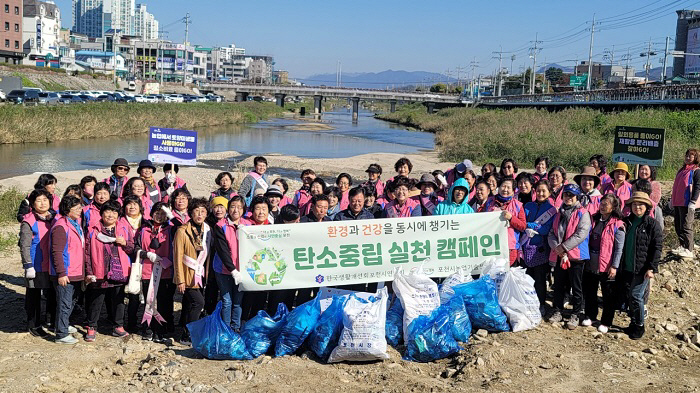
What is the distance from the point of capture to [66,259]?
6.79 meters

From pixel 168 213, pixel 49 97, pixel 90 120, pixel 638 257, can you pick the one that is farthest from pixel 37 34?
pixel 638 257

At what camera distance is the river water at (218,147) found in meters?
28.5

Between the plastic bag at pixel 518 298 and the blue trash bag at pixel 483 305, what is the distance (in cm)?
8

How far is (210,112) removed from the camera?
5875 cm

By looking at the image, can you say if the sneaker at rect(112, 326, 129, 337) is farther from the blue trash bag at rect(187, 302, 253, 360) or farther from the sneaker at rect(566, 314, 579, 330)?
the sneaker at rect(566, 314, 579, 330)

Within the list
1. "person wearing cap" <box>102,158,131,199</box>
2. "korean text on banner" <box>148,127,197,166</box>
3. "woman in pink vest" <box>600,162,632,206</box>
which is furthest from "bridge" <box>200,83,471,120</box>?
"person wearing cap" <box>102,158,131,199</box>

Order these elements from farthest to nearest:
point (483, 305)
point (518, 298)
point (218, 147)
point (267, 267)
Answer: point (218, 147), point (518, 298), point (483, 305), point (267, 267)

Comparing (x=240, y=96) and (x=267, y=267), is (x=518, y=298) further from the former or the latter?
(x=240, y=96)

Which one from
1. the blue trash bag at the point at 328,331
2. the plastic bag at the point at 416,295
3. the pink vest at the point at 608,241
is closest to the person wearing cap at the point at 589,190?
the pink vest at the point at 608,241

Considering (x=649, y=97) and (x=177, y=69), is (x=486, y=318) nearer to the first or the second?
(x=649, y=97)

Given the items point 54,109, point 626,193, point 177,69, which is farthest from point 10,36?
point 626,193

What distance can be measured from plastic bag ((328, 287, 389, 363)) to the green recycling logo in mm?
899

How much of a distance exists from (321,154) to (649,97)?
20062 mm

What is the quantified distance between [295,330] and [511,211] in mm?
2850
